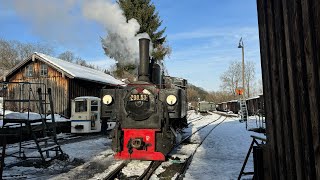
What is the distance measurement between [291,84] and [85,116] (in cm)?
1608

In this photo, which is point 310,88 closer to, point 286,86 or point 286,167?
point 286,86

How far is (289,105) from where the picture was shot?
3445mm

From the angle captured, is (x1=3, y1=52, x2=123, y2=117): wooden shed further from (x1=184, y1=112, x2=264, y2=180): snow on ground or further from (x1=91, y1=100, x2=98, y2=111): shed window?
(x1=184, y1=112, x2=264, y2=180): snow on ground

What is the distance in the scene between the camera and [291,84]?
331cm

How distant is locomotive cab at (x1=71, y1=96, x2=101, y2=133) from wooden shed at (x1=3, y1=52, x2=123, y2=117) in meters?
3.61

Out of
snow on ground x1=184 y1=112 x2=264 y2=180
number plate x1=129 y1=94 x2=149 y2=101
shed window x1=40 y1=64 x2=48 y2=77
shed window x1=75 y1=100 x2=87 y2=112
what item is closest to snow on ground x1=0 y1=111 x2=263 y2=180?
snow on ground x1=184 y1=112 x2=264 y2=180

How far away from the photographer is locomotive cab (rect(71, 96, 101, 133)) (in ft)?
59.0

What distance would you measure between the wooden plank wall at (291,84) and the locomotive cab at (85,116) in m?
15.0

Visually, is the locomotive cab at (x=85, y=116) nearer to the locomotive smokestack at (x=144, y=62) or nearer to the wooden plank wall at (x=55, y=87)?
the wooden plank wall at (x=55, y=87)

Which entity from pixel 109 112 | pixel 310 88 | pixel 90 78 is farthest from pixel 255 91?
pixel 310 88

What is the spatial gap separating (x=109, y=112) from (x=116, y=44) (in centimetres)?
749

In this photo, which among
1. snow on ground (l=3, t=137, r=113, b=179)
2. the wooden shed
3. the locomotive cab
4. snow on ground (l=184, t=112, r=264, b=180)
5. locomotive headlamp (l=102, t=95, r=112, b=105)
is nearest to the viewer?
snow on ground (l=184, t=112, r=264, b=180)

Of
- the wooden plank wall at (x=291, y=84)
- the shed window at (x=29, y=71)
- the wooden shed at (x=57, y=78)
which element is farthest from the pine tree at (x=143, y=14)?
the wooden plank wall at (x=291, y=84)

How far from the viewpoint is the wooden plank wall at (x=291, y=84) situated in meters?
2.80
